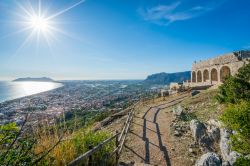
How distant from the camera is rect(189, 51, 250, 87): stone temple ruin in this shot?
25.8 meters

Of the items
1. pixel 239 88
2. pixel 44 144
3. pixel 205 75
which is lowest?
pixel 44 144

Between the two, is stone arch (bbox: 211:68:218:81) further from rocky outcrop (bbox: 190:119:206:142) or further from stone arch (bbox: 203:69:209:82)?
rocky outcrop (bbox: 190:119:206:142)

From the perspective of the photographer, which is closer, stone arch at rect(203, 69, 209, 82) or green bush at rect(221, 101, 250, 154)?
green bush at rect(221, 101, 250, 154)

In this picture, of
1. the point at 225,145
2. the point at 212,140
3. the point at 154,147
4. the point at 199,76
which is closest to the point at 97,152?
the point at 154,147

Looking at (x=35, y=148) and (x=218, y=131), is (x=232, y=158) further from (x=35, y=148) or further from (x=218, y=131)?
(x=35, y=148)

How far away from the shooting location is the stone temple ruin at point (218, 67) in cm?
2582

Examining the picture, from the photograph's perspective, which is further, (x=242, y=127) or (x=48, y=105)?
(x=48, y=105)

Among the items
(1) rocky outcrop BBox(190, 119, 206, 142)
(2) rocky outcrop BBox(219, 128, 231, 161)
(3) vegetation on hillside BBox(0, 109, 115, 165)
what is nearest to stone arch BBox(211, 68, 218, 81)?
(1) rocky outcrop BBox(190, 119, 206, 142)

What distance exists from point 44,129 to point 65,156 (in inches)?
34.6

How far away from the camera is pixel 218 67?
31.3 metres

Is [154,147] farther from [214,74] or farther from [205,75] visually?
[205,75]

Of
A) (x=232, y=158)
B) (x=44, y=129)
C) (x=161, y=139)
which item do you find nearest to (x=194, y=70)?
(x=161, y=139)

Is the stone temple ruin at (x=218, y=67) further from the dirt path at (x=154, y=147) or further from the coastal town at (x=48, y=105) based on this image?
the coastal town at (x=48, y=105)

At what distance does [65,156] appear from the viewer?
15.7ft
